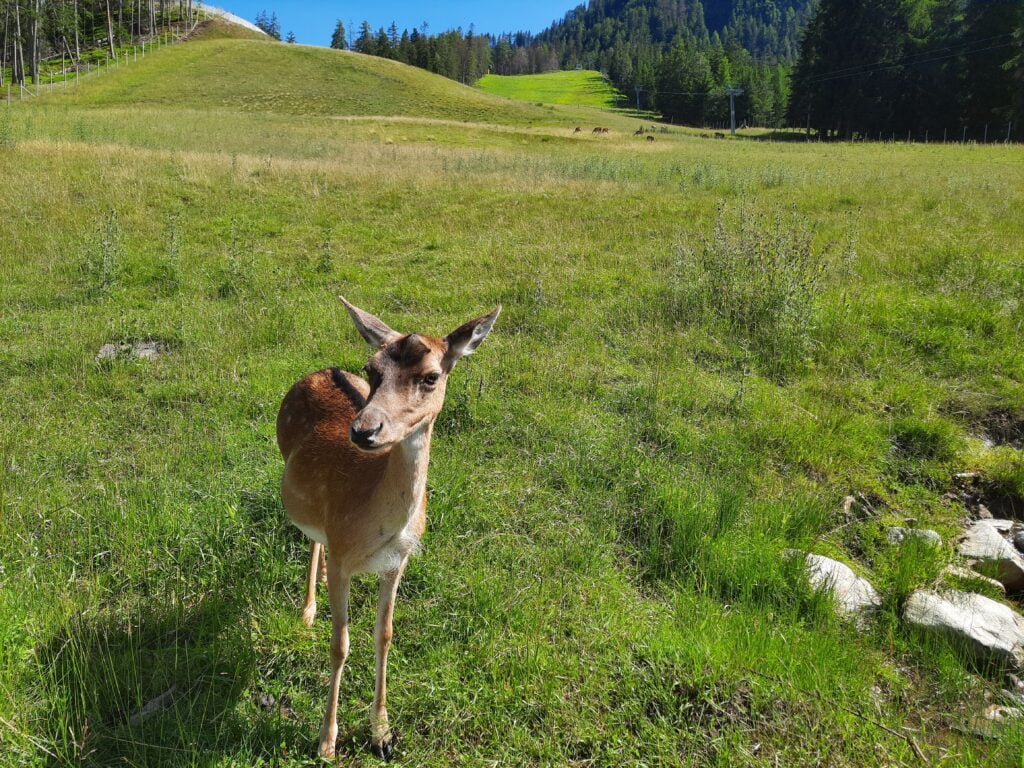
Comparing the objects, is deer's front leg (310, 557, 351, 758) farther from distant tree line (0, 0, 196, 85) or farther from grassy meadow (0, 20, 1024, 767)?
distant tree line (0, 0, 196, 85)

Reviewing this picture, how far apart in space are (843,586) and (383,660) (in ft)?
10.8

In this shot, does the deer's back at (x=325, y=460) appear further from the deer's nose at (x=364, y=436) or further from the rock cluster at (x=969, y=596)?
the rock cluster at (x=969, y=596)

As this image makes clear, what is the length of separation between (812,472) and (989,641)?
6.95ft

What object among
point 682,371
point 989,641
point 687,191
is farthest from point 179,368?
point 687,191

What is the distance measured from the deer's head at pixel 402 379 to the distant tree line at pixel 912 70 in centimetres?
6738

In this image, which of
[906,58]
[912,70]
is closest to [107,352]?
[912,70]

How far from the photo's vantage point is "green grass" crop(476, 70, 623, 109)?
123312 mm

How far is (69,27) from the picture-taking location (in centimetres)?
7231

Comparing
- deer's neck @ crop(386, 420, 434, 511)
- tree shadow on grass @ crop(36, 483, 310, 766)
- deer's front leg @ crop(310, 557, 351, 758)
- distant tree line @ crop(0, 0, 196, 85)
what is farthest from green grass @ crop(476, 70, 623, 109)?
deer's front leg @ crop(310, 557, 351, 758)

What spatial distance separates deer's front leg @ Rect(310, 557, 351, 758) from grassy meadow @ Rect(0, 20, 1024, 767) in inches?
4.6

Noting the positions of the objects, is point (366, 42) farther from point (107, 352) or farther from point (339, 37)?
point (107, 352)

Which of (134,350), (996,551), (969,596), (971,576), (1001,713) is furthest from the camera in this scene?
(134,350)

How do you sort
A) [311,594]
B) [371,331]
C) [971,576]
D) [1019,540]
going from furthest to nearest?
[1019,540]
[971,576]
[311,594]
[371,331]

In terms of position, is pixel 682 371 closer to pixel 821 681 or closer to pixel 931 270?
pixel 821 681
